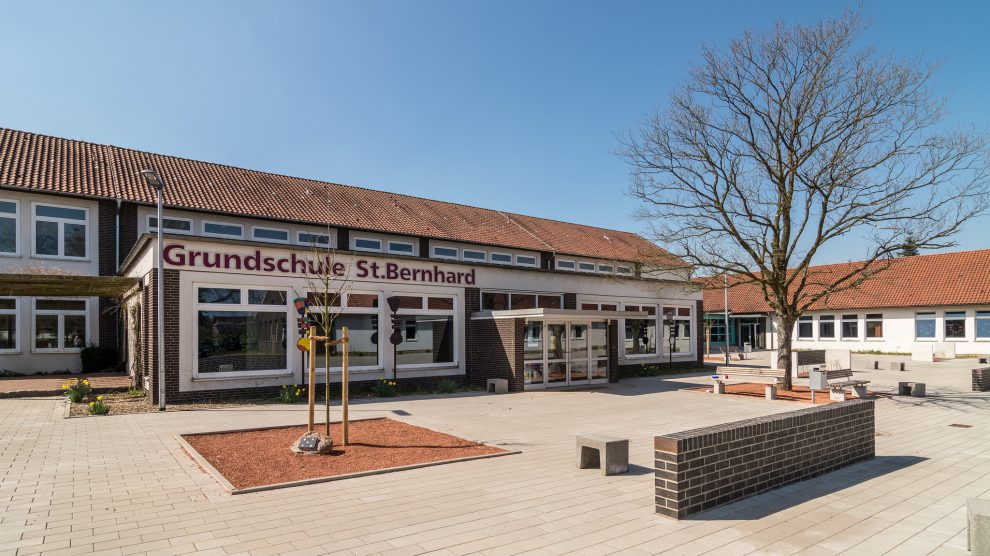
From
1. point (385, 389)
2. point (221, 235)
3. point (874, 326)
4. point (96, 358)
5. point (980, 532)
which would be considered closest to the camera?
point (980, 532)

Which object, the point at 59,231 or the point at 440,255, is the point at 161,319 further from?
the point at 440,255

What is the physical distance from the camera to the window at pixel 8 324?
63.0ft

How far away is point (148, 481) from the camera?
716 centimetres

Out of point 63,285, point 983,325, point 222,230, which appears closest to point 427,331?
point 222,230

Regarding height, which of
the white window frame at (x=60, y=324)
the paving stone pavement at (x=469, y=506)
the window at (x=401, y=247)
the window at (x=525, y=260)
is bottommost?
the paving stone pavement at (x=469, y=506)

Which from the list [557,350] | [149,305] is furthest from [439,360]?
[149,305]

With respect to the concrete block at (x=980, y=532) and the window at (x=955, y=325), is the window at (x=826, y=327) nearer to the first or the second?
the window at (x=955, y=325)

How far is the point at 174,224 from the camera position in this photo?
68.3 feet

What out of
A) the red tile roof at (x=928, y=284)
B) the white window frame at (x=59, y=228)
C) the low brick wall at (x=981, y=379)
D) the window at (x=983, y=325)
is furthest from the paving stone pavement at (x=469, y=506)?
the window at (x=983, y=325)

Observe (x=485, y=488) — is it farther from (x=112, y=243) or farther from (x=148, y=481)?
(x=112, y=243)

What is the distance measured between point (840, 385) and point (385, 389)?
12.9 m

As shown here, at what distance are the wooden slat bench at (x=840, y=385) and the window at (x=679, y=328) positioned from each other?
7618mm

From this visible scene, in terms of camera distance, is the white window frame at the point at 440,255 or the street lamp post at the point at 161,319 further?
the white window frame at the point at 440,255

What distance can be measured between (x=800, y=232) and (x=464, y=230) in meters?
15.0
